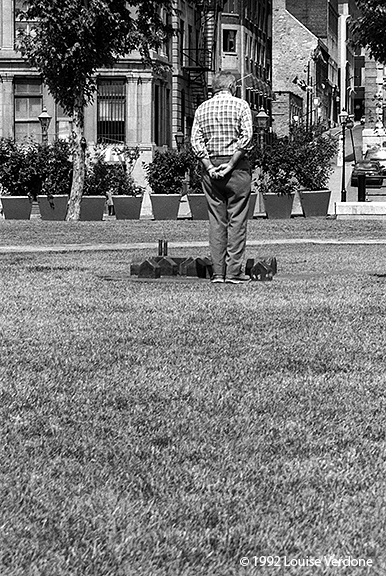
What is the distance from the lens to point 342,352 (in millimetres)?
7094

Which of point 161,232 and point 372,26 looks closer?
point 161,232

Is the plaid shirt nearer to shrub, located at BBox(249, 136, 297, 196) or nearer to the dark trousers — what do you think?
the dark trousers

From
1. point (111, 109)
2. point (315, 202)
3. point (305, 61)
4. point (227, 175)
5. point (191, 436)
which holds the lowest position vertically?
point (191, 436)

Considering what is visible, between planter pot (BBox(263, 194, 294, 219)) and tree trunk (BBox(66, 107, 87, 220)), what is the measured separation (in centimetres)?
485

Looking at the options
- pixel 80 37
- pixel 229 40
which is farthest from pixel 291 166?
pixel 229 40

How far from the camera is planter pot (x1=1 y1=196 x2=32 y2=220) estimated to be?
3500 centimetres

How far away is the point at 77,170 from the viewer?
35188 millimetres

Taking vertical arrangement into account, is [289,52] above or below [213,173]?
above

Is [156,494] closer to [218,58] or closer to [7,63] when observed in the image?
[7,63]

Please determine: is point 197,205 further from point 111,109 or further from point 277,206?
point 111,109

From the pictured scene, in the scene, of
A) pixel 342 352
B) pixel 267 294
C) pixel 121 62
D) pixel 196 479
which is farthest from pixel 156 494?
pixel 121 62

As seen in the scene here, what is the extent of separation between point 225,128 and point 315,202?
974 inches

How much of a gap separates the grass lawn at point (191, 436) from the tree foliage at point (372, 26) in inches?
918

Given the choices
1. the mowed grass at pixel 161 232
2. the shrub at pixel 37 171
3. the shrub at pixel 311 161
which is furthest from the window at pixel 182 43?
the mowed grass at pixel 161 232
